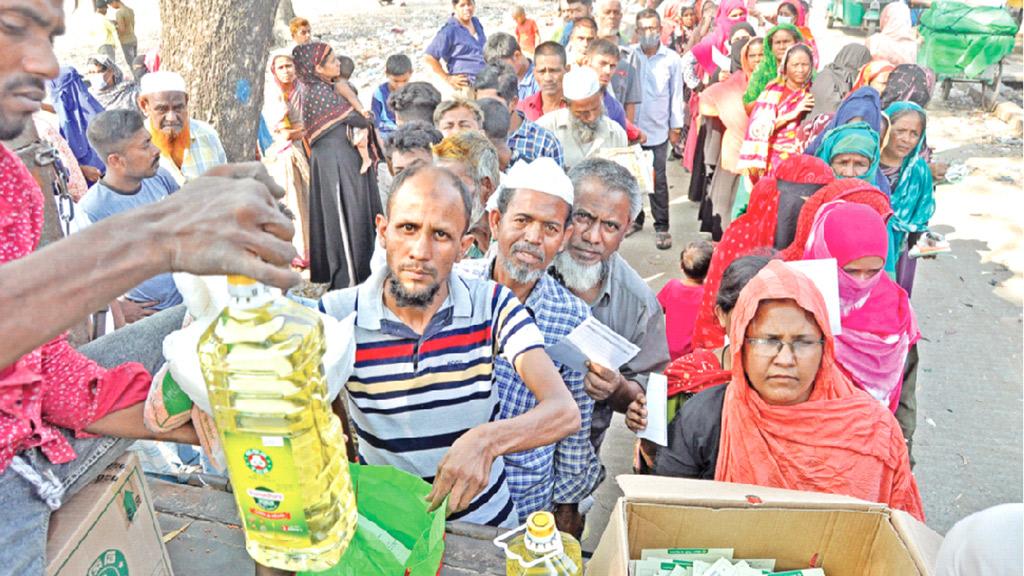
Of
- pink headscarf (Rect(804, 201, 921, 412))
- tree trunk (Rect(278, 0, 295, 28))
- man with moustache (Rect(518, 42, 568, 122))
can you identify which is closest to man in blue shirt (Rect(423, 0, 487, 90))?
man with moustache (Rect(518, 42, 568, 122))

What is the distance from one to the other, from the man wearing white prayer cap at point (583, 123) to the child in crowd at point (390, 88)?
1982mm

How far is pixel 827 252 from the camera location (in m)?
3.11

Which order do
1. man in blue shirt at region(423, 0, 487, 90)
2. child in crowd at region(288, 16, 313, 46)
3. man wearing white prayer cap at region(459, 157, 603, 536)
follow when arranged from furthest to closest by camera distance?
man in blue shirt at region(423, 0, 487, 90) < child in crowd at region(288, 16, 313, 46) < man wearing white prayer cap at region(459, 157, 603, 536)

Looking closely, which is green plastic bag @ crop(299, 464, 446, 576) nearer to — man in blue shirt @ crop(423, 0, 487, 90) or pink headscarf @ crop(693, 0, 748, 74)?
man in blue shirt @ crop(423, 0, 487, 90)

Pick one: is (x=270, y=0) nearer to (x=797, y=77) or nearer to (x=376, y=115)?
(x=376, y=115)

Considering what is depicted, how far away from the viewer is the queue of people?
5.35 feet

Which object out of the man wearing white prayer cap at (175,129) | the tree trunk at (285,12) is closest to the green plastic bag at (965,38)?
the man wearing white prayer cap at (175,129)

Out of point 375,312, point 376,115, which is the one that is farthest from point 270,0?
point 375,312

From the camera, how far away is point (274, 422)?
1096 millimetres

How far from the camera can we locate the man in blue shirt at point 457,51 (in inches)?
314

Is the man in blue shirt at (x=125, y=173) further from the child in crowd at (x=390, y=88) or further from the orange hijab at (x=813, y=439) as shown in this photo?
the child in crowd at (x=390, y=88)

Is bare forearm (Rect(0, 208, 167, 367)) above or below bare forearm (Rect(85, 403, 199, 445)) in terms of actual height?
above

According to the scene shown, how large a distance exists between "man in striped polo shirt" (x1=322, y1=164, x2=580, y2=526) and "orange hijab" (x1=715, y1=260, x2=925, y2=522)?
2.56ft

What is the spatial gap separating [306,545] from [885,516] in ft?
4.30
